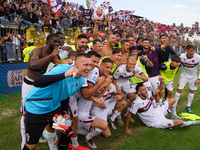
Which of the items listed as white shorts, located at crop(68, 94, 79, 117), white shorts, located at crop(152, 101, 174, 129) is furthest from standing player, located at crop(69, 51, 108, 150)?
white shorts, located at crop(152, 101, 174, 129)

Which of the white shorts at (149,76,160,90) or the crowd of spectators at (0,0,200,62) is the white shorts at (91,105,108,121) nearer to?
the white shorts at (149,76,160,90)

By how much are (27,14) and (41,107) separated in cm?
857

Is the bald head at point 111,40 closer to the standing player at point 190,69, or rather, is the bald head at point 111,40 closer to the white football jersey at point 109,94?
the white football jersey at point 109,94

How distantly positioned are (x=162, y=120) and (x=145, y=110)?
0.53m

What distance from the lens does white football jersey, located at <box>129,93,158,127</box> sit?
3.94 m

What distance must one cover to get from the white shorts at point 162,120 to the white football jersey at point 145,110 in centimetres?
9

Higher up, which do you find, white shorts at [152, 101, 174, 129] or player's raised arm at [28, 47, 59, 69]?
player's raised arm at [28, 47, 59, 69]

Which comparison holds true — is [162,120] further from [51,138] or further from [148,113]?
[51,138]

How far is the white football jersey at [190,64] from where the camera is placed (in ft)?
17.3

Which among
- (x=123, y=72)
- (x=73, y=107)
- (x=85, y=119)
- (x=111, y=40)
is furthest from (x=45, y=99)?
(x=111, y=40)

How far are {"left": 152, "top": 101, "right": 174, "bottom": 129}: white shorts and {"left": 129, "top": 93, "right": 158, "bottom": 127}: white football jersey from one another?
0.09 m

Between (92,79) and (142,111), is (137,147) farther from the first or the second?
(92,79)

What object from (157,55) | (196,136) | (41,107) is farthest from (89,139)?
(157,55)

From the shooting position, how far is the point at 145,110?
4027 mm
